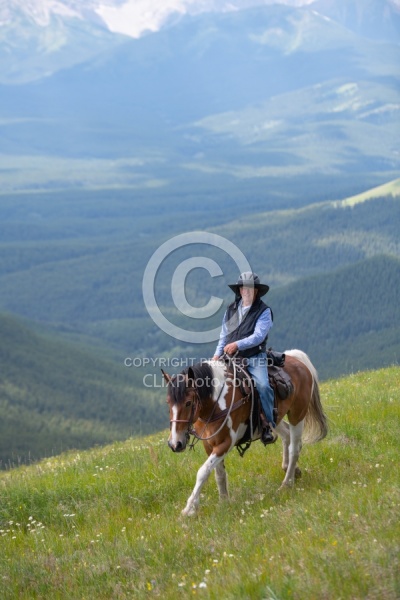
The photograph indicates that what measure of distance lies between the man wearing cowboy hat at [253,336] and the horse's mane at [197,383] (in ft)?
1.79

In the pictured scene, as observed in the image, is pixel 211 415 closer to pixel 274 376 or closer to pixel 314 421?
pixel 274 376

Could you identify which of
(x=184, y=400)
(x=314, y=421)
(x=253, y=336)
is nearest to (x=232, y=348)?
(x=253, y=336)

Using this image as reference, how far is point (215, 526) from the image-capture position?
12.2 metres

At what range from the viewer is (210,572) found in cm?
1026

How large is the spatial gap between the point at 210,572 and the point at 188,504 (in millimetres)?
3023

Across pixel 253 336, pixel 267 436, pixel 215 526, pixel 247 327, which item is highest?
pixel 247 327

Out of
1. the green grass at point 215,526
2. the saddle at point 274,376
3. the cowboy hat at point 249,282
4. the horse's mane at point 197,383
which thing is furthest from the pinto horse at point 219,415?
the cowboy hat at point 249,282

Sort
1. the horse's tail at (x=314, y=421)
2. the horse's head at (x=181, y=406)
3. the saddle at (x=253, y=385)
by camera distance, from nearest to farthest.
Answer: the horse's head at (x=181, y=406) → the saddle at (x=253, y=385) → the horse's tail at (x=314, y=421)

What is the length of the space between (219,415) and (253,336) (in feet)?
4.37

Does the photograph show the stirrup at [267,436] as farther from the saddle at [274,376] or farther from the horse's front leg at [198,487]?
the horse's front leg at [198,487]

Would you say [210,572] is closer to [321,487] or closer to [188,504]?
[188,504]

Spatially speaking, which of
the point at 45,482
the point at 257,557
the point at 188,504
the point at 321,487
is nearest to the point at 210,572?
the point at 257,557

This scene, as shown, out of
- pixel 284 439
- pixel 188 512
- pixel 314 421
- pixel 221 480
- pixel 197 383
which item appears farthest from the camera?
pixel 314 421

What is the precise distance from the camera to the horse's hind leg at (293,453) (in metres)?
14.6
